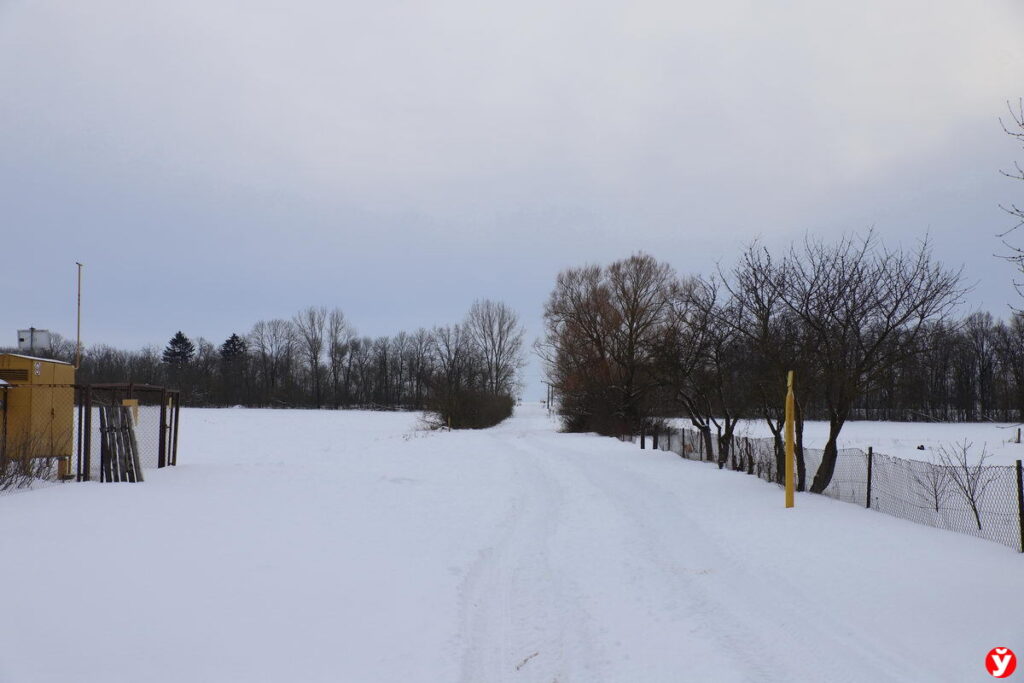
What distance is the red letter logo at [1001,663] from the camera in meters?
4.88

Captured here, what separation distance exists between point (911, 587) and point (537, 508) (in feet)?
21.1

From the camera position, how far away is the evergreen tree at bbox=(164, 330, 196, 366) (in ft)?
394

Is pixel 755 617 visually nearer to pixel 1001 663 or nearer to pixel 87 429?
pixel 1001 663

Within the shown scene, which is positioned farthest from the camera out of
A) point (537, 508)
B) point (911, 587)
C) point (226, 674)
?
point (537, 508)

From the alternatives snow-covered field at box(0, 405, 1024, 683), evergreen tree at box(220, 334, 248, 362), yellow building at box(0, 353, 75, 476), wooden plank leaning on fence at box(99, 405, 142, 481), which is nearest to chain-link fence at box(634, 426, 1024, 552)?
snow-covered field at box(0, 405, 1024, 683)

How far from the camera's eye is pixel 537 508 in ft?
40.2

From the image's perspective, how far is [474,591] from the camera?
712 cm

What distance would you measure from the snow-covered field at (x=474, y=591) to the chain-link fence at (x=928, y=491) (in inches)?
44.3

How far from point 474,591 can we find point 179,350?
419 ft

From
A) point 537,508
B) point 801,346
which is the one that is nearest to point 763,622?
point 537,508

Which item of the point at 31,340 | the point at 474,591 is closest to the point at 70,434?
the point at 31,340

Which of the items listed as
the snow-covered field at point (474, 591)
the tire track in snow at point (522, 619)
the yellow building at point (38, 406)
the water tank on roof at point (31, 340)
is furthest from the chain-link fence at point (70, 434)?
the tire track in snow at point (522, 619)

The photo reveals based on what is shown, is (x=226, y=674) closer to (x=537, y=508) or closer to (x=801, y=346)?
(x=537, y=508)

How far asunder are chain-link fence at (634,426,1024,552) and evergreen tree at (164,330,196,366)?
11688 centimetres
